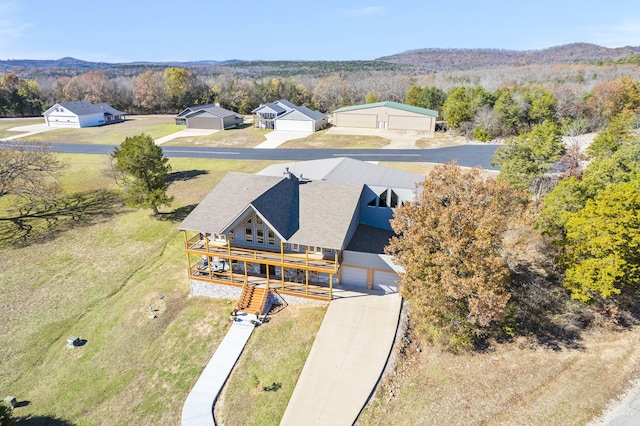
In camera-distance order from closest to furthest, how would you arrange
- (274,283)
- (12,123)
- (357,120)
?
(274,283), (357,120), (12,123)

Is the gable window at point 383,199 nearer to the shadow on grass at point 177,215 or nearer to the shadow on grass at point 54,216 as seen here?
the shadow on grass at point 177,215

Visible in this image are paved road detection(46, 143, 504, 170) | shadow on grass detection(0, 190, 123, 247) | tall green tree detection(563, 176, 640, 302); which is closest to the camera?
tall green tree detection(563, 176, 640, 302)

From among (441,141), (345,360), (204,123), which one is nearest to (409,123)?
(441,141)

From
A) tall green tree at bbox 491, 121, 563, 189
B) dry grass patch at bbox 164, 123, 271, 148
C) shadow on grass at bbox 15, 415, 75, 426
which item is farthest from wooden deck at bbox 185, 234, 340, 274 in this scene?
dry grass patch at bbox 164, 123, 271, 148

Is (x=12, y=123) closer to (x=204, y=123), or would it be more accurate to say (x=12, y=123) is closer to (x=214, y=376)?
(x=204, y=123)

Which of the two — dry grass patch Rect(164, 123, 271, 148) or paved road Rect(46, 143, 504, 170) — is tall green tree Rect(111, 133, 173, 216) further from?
dry grass patch Rect(164, 123, 271, 148)

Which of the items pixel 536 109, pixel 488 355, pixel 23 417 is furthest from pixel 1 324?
pixel 536 109

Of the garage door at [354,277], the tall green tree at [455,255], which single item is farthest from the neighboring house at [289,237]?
the tall green tree at [455,255]
